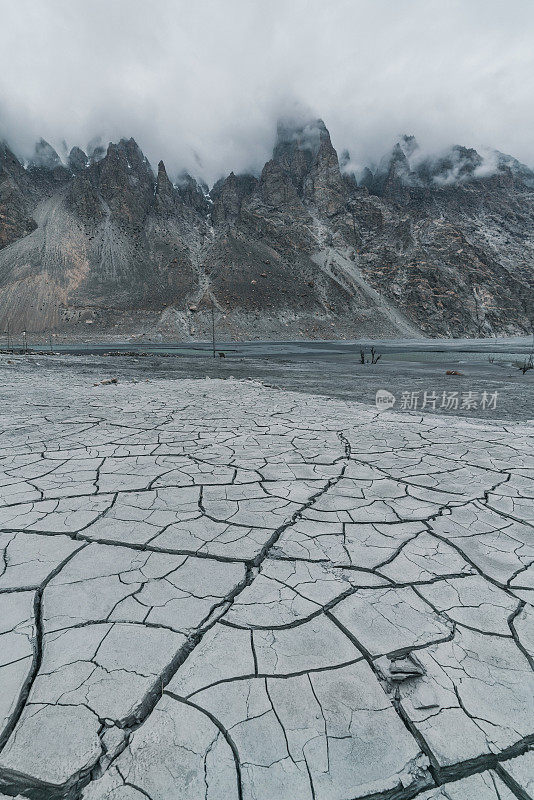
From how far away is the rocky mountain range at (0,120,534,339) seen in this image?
198 feet

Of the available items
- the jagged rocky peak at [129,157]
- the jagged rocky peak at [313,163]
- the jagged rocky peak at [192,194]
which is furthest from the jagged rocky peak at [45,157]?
the jagged rocky peak at [313,163]

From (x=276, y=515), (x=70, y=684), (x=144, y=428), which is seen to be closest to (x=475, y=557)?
(x=276, y=515)

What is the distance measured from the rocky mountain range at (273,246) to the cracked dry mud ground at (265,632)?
5564cm

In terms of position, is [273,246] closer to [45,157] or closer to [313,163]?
[313,163]

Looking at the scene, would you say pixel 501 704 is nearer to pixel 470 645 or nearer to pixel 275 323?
pixel 470 645

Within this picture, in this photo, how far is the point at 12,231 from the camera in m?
65.6

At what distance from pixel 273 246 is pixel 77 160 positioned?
49.3 meters

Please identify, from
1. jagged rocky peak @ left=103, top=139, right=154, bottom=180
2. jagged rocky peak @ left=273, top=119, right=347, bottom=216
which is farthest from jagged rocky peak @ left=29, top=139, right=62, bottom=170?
jagged rocky peak @ left=273, top=119, right=347, bottom=216

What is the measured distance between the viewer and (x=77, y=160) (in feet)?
270

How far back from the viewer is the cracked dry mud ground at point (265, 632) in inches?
42.0

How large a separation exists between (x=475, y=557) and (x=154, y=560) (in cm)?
176

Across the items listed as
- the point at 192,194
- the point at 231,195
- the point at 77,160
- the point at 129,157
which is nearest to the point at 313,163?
the point at 231,195

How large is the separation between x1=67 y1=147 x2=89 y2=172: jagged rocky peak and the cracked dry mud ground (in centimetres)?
10078

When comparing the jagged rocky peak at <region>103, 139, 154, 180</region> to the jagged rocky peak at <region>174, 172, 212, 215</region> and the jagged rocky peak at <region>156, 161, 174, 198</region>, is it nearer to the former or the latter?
the jagged rocky peak at <region>156, 161, 174, 198</region>
